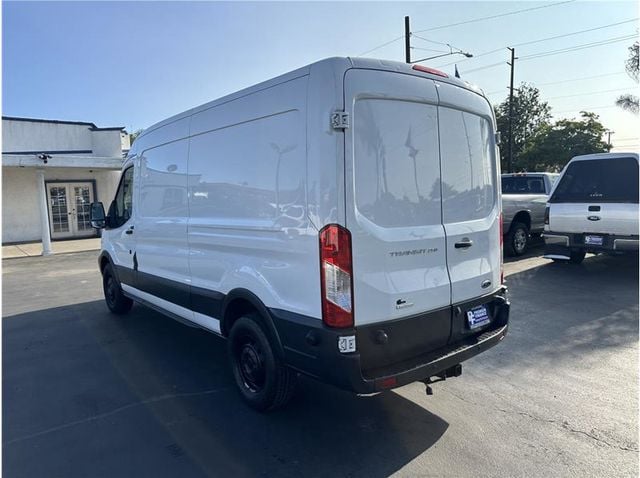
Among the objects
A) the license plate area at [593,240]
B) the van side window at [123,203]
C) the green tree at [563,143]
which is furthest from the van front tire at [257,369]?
the green tree at [563,143]

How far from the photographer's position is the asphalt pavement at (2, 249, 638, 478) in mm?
3004

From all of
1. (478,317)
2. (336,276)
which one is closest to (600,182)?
(478,317)

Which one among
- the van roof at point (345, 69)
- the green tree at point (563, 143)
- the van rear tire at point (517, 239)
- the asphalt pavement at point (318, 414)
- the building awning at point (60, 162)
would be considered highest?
the green tree at point (563, 143)

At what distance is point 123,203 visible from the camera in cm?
637

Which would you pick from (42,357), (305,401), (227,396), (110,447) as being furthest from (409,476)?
(42,357)

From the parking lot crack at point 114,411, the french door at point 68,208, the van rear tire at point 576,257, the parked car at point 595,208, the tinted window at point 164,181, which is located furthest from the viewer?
the french door at point 68,208

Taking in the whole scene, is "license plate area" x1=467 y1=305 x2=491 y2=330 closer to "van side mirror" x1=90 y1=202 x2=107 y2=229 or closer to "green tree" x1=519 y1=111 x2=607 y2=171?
"van side mirror" x1=90 y1=202 x2=107 y2=229

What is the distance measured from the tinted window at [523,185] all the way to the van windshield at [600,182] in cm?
349

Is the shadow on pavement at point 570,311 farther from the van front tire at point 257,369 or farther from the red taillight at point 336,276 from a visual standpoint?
the red taillight at point 336,276

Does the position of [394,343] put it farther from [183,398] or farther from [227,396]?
[183,398]

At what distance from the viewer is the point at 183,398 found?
402cm

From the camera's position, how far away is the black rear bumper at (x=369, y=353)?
2.92m

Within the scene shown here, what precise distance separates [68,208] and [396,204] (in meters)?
19.9

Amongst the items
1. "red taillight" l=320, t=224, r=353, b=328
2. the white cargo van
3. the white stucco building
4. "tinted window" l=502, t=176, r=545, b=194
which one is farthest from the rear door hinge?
the white stucco building
